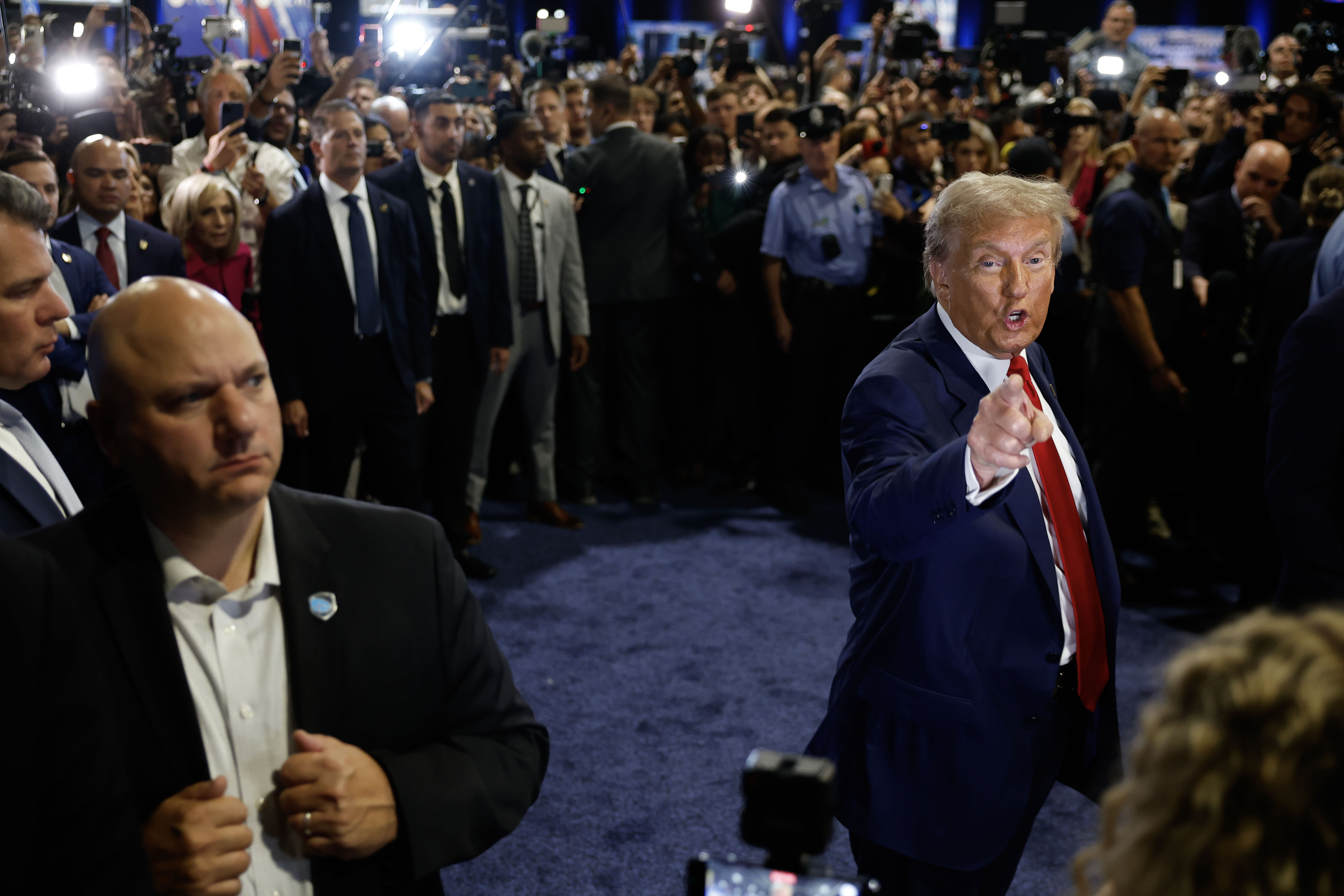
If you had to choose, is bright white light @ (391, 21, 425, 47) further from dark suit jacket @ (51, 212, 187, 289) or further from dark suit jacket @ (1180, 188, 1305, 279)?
dark suit jacket @ (1180, 188, 1305, 279)

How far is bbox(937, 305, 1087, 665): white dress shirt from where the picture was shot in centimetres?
178

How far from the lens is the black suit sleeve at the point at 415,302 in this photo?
171 inches

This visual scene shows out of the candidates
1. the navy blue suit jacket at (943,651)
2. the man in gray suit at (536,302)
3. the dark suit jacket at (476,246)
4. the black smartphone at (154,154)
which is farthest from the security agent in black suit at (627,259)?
A: the navy blue suit jacket at (943,651)

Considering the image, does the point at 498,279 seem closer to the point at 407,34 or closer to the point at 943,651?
the point at 943,651

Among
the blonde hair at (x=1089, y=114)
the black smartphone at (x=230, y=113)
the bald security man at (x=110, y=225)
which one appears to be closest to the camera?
the bald security man at (x=110, y=225)

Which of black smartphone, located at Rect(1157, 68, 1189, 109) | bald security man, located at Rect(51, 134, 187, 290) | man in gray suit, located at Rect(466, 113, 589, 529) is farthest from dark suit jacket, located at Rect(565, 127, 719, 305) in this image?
black smartphone, located at Rect(1157, 68, 1189, 109)

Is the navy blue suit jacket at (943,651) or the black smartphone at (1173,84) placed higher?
the black smartphone at (1173,84)

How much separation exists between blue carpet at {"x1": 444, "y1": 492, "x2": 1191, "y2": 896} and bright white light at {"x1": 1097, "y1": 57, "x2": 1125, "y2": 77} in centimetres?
474

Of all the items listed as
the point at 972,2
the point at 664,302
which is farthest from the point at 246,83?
the point at 972,2

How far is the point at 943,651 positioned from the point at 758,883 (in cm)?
104

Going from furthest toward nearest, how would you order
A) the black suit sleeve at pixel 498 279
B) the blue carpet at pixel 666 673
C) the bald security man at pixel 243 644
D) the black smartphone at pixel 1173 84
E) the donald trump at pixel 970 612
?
the black smartphone at pixel 1173 84 < the black suit sleeve at pixel 498 279 < the blue carpet at pixel 666 673 < the donald trump at pixel 970 612 < the bald security man at pixel 243 644

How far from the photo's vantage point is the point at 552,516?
5305 millimetres

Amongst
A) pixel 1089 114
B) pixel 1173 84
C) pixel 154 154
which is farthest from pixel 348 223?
pixel 1173 84

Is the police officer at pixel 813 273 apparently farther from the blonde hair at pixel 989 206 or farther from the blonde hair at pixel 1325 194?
the blonde hair at pixel 989 206
